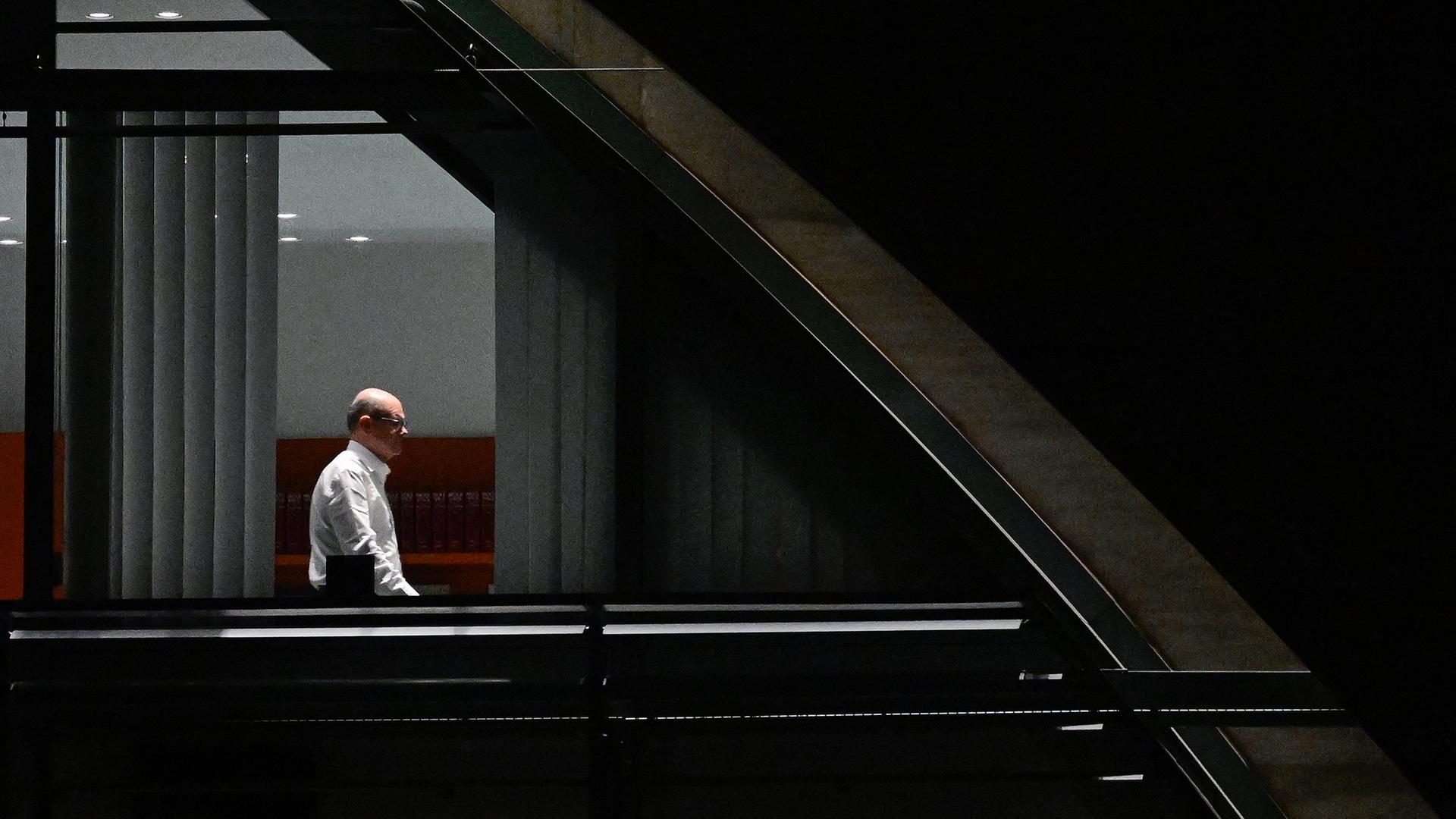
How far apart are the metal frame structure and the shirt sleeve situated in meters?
0.92

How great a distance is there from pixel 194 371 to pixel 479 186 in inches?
42.3

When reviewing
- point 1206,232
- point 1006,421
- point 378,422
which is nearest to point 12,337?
point 378,422

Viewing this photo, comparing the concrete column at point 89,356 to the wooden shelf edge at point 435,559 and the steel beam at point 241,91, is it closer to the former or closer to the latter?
the steel beam at point 241,91

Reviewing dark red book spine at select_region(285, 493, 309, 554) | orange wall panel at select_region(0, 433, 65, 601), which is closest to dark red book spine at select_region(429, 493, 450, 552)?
dark red book spine at select_region(285, 493, 309, 554)

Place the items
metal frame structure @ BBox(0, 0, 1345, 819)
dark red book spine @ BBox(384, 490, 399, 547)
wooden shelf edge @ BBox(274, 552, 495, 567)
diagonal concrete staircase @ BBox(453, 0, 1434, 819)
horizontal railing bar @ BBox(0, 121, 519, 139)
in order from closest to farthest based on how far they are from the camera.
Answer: diagonal concrete staircase @ BBox(453, 0, 1434, 819) → metal frame structure @ BBox(0, 0, 1345, 819) → horizontal railing bar @ BBox(0, 121, 519, 139) → wooden shelf edge @ BBox(274, 552, 495, 567) → dark red book spine @ BBox(384, 490, 399, 547)

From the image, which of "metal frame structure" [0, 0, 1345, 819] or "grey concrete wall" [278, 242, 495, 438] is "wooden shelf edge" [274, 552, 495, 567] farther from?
"metal frame structure" [0, 0, 1345, 819]

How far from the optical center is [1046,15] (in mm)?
3488

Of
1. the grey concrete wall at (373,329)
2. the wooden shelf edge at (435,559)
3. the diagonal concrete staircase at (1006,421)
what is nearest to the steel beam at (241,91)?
the diagonal concrete staircase at (1006,421)

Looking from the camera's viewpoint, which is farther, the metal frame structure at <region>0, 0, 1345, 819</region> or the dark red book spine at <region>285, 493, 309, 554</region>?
the dark red book spine at <region>285, 493, 309, 554</region>

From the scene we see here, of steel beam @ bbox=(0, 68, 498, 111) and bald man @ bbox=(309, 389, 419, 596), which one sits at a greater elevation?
steel beam @ bbox=(0, 68, 498, 111)

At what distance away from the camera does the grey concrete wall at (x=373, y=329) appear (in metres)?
3.48

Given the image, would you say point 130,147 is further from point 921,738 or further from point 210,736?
point 921,738

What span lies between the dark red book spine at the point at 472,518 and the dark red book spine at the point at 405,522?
0.18 metres

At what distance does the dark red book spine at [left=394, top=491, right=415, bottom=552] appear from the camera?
361 centimetres
